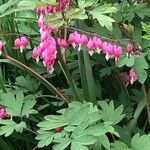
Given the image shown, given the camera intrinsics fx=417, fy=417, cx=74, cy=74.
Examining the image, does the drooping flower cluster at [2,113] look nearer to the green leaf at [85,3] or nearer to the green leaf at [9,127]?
the green leaf at [9,127]

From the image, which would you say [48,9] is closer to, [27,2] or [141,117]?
[27,2]

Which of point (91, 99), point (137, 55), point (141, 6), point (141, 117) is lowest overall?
point (141, 117)

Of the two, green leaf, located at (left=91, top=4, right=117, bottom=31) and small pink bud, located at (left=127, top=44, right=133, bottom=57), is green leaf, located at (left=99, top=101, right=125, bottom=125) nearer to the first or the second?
small pink bud, located at (left=127, top=44, right=133, bottom=57)

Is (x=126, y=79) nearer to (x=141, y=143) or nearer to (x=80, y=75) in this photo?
(x=80, y=75)

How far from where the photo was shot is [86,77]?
1.74 metres

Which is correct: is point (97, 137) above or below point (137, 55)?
below

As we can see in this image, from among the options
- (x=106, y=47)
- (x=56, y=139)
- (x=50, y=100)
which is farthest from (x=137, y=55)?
(x=50, y=100)

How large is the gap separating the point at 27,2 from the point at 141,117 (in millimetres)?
862

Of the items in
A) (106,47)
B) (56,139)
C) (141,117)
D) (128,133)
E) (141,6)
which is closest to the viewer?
(56,139)

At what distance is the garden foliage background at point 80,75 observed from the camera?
54.5 inches

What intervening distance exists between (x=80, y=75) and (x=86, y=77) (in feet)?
0.17

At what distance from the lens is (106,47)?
1495 mm

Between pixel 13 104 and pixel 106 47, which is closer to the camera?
pixel 106 47

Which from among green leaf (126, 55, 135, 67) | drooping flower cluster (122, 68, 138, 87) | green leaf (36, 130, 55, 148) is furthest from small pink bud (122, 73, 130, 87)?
green leaf (36, 130, 55, 148)
